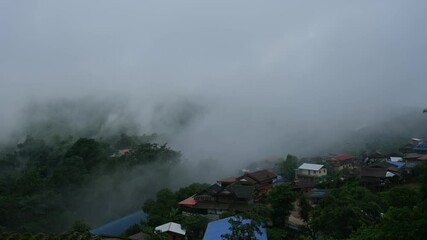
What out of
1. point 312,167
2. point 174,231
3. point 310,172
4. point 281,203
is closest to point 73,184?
point 174,231

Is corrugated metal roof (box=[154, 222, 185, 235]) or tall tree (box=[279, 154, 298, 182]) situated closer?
corrugated metal roof (box=[154, 222, 185, 235])

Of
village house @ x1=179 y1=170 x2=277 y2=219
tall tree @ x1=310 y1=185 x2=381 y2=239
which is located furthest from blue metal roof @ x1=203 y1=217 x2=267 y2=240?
village house @ x1=179 y1=170 x2=277 y2=219

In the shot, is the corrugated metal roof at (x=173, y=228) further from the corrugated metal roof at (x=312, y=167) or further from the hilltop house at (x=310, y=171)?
the corrugated metal roof at (x=312, y=167)

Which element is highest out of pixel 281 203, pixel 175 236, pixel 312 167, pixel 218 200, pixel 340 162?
pixel 281 203

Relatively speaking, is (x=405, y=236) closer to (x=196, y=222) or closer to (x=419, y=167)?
(x=196, y=222)

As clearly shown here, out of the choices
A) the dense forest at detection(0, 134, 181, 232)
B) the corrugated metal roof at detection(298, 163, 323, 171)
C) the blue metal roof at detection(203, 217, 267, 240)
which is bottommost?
the corrugated metal roof at detection(298, 163, 323, 171)

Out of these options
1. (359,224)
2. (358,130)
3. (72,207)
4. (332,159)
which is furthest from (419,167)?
(358,130)

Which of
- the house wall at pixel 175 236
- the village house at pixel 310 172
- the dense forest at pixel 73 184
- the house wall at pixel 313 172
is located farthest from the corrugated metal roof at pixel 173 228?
the house wall at pixel 313 172

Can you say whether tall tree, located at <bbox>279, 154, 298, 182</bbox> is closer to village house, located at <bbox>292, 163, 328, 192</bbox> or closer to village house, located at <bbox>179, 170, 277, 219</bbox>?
village house, located at <bbox>292, 163, 328, 192</bbox>

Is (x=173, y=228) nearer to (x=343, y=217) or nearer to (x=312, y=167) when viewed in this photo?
(x=343, y=217)

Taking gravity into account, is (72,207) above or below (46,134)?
below

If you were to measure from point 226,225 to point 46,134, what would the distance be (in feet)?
158

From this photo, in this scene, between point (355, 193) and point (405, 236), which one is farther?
point (355, 193)

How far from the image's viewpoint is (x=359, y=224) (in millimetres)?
18234
